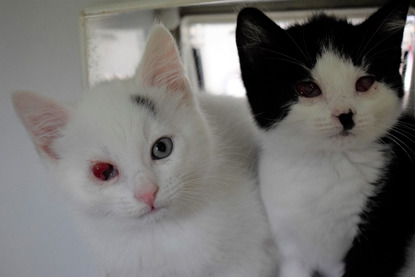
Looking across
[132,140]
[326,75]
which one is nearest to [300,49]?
[326,75]

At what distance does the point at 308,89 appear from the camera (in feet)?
3.02

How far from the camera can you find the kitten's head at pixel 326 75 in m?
0.87

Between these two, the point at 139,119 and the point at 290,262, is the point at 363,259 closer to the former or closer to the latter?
the point at 290,262

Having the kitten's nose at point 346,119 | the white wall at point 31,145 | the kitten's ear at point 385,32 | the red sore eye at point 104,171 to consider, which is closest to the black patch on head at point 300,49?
the kitten's ear at point 385,32

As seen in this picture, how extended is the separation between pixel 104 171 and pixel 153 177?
12cm

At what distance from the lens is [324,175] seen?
0.97m

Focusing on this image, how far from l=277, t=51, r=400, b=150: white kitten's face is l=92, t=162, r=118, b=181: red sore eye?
0.41m

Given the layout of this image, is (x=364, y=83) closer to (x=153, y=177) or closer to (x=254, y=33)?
(x=254, y=33)

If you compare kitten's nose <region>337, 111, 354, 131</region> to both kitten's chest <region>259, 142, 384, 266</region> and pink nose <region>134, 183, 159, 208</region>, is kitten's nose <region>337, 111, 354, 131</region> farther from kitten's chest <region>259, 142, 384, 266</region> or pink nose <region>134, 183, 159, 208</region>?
pink nose <region>134, 183, 159, 208</region>

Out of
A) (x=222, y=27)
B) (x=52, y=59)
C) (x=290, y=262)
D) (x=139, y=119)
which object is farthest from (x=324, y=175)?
(x=52, y=59)

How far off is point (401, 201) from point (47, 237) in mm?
1386

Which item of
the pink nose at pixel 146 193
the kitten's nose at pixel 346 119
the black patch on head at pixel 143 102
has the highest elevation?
the black patch on head at pixel 143 102

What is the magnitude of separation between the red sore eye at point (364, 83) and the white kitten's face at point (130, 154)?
38 centimetres

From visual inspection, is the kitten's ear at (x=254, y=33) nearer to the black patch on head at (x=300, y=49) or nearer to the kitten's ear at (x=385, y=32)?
the black patch on head at (x=300, y=49)
